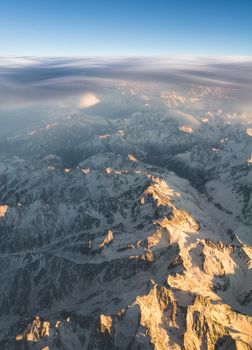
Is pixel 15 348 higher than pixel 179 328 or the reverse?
the reverse

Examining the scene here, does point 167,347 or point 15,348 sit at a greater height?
point 167,347

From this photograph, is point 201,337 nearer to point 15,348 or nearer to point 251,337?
point 251,337

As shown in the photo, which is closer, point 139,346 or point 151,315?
point 139,346

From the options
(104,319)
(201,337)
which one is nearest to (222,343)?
(201,337)

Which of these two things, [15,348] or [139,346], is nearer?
[139,346]

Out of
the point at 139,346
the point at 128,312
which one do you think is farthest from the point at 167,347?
the point at 128,312

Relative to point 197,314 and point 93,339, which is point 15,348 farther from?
point 197,314

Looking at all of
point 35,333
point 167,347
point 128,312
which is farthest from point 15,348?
point 167,347
